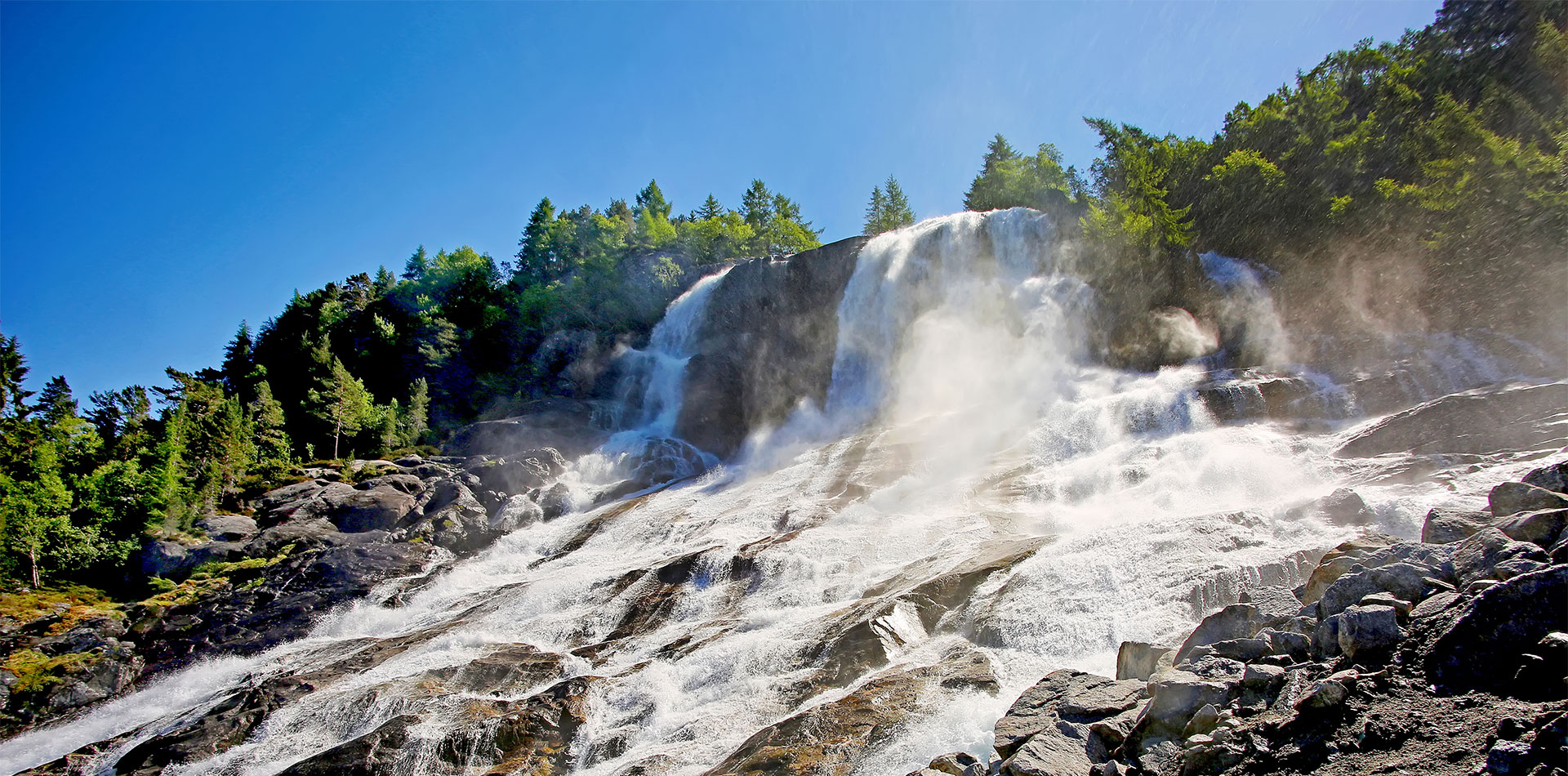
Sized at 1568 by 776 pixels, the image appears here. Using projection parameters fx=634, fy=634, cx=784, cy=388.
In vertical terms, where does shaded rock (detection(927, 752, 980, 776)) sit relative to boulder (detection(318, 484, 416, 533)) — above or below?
below

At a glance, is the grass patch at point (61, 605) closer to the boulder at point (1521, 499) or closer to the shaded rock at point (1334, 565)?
the shaded rock at point (1334, 565)

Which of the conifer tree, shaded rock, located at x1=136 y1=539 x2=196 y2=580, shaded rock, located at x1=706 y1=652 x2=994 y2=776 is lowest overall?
shaded rock, located at x1=706 y1=652 x2=994 y2=776

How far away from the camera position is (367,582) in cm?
2156

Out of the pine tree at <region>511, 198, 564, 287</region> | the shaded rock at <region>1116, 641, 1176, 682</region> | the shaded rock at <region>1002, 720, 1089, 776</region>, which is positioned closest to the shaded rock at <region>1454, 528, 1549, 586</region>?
the shaded rock at <region>1116, 641, 1176, 682</region>

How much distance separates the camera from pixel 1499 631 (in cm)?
459

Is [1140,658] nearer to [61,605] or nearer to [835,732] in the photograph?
[835,732]

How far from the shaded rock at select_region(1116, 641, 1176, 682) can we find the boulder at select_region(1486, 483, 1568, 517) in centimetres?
375

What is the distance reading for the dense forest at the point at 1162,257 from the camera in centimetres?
2272

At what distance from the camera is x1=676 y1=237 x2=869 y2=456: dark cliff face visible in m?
36.5

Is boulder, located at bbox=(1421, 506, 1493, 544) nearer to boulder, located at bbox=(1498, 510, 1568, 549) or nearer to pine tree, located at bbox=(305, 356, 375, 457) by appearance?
boulder, located at bbox=(1498, 510, 1568, 549)

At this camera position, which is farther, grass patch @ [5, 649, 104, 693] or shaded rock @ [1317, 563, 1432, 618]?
grass patch @ [5, 649, 104, 693]

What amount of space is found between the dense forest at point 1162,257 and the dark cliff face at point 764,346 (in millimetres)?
8821

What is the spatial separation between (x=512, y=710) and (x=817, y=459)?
1719 cm

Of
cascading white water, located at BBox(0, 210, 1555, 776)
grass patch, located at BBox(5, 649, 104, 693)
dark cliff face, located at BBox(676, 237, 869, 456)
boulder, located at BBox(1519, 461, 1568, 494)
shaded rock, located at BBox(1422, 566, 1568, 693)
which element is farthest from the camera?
dark cliff face, located at BBox(676, 237, 869, 456)
